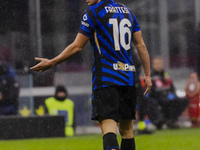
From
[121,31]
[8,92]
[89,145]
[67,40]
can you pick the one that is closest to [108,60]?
[121,31]

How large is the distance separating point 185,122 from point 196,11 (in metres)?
3.34

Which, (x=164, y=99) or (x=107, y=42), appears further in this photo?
(x=164, y=99)

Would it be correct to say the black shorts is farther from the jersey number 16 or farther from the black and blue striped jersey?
the jersey number 16

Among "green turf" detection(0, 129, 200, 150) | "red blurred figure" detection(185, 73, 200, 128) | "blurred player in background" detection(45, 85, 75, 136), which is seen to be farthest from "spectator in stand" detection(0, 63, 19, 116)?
"red blurred figure" detection(185, 73, 200, 128)

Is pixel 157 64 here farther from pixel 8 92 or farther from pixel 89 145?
pixel 89 145

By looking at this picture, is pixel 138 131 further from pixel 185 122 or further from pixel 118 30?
pixel 118 30

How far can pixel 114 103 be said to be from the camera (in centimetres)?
424

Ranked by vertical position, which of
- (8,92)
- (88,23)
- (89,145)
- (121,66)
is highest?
(88,23)

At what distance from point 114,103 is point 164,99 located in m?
7.21

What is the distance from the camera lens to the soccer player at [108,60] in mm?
4242

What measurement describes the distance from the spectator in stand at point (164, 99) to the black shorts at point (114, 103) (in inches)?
266

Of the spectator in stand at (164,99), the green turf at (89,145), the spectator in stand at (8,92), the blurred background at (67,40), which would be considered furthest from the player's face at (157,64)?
the spectator in stand at (8,92)

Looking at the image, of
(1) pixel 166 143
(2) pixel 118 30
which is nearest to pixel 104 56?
(2) pixel 118 30

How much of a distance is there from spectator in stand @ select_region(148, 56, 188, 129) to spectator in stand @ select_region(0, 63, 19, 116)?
2.69m
